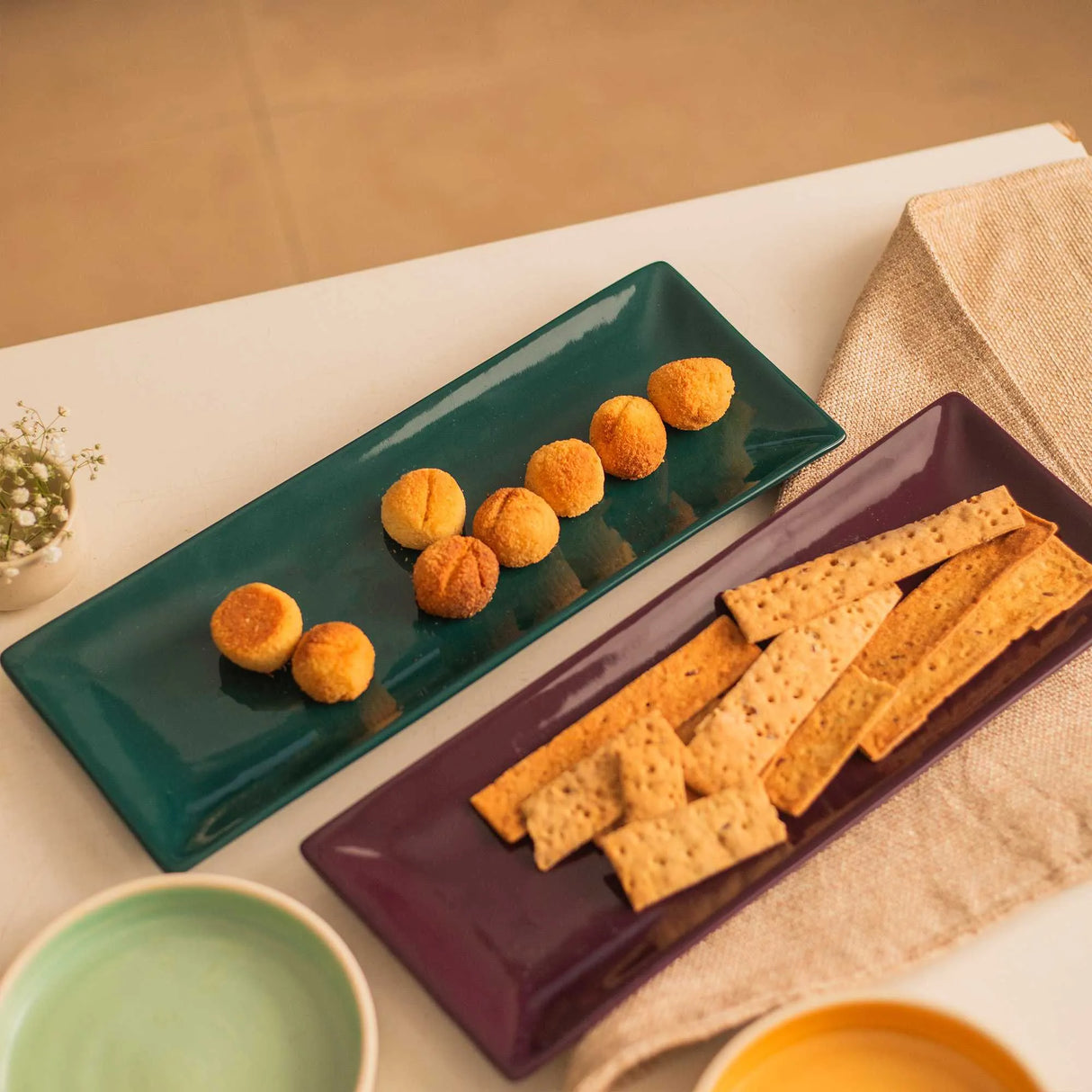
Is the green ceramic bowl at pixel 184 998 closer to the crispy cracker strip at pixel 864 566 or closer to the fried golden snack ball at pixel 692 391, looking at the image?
the crispy cracker strip at pixel 864 566

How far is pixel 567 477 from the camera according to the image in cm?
111

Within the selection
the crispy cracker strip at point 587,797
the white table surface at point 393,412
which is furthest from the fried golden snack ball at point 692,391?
the crispy cracker strip at point 587,797

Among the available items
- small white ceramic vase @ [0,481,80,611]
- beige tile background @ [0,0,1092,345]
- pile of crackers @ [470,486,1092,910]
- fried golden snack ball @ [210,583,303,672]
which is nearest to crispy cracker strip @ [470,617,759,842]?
pile of crackers @ [470,486,1092,910]

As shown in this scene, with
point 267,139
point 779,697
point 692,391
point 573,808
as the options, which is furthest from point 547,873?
point 267,139

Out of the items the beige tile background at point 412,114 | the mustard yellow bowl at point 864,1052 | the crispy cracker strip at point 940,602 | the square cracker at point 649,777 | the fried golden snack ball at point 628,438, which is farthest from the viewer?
the beige tile background at point 412,114

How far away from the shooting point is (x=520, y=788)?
94 centimetres

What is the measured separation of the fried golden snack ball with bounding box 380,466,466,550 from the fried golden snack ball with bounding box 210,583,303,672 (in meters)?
0.13

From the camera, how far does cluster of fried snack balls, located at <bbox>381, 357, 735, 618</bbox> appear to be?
1054 mm

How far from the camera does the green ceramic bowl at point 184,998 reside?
0.82 meters

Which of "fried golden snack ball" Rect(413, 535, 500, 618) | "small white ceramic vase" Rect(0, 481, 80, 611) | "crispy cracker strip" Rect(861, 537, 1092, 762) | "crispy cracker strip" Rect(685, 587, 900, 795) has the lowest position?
"crispy cracker strip" Rect(861, 537, 1092, 762)

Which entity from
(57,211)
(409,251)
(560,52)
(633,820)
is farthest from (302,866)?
(560,52)

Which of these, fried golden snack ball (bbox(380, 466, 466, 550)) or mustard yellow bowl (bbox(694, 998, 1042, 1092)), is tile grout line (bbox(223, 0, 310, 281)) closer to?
fried golden snack ball (bbox(380, 466, 466, 550))

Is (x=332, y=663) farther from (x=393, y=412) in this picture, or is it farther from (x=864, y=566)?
(x=864, y=566)

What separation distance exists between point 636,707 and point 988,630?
31 centimetres
